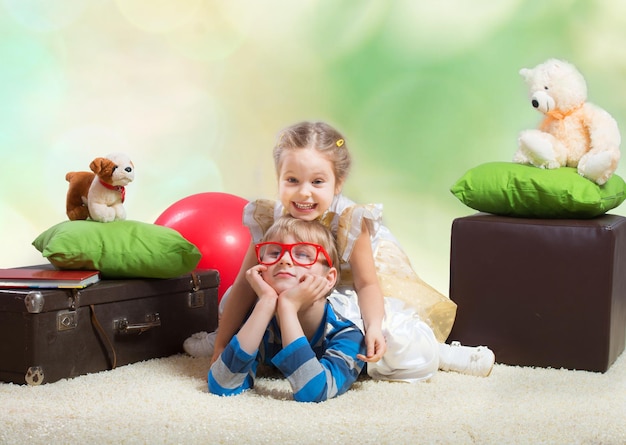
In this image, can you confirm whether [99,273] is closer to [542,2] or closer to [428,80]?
[428,80]

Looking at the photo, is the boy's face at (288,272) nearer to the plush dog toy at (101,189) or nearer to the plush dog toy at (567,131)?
the plush dog toy at (101,189)

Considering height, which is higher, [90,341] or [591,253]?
[591,253]

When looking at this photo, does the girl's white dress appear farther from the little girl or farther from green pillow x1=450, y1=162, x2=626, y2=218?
green pillow x1=450, y1=162, x2=626, y2=218

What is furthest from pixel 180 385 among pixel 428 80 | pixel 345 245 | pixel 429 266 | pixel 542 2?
pixel 542 2

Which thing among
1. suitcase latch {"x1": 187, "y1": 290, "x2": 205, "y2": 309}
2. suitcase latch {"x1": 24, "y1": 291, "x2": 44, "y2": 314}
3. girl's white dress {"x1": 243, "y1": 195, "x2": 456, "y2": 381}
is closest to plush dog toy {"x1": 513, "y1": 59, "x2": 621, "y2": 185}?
girl's white dress {"x1": 243, "y1": 195, "x2": 456, "y2": 381}

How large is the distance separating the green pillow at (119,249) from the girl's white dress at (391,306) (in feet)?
0.78

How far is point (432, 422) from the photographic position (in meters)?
1.78

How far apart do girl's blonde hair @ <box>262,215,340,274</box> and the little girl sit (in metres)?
0.02

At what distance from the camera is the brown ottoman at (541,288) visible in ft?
7.30

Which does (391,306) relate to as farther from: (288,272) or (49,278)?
(49,278)

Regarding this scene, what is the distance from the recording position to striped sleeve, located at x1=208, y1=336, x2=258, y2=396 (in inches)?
74.5

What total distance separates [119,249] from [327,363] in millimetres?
637

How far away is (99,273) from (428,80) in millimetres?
2012

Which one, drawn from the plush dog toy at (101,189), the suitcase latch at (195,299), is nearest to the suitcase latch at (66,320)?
the plush dog toy at (101,189)
